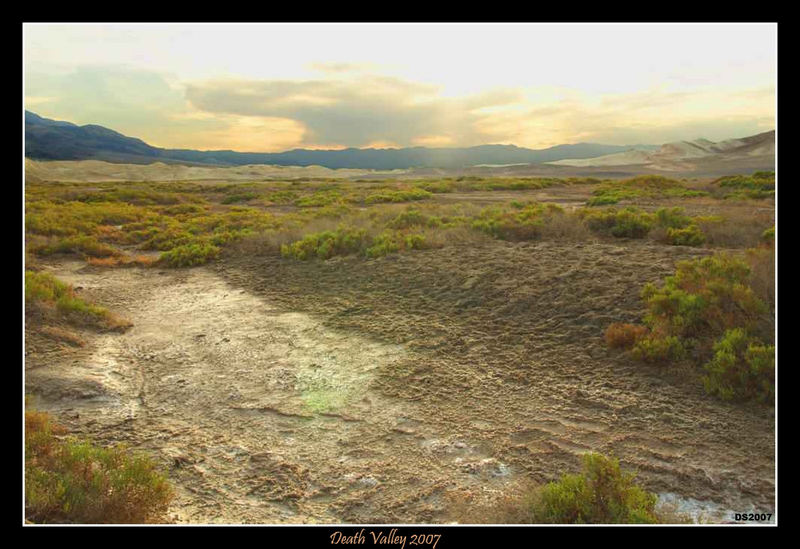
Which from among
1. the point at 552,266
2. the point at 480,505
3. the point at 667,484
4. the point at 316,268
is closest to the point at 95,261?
the point at 316,268

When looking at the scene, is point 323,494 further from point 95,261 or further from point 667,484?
point 95,261

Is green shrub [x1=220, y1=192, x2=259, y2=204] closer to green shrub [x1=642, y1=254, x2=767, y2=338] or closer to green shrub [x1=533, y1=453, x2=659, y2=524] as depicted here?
green shrub [x1=642, y1=254, x2=767, y2=338]

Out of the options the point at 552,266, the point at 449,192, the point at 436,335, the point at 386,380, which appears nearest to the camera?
the point at 386,380

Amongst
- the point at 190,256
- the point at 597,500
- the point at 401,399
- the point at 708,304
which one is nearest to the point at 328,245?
the point at 190,256

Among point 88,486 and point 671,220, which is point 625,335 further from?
point 671,220

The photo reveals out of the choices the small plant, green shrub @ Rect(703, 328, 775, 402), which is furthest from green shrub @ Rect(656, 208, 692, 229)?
green shrub @ Rect(703, 328, 775, 402)

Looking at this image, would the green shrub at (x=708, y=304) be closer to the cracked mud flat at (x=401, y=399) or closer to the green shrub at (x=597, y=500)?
the cracked mud flat at (x=401, y=399)
